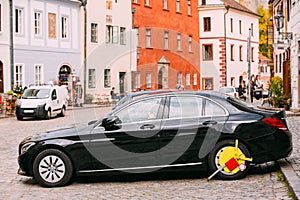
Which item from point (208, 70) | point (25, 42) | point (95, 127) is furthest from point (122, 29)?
point (95, 127)

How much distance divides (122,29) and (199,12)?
18.8 metres

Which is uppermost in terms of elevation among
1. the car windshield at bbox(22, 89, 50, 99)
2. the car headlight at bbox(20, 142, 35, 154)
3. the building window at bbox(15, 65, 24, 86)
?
the building window at bbox(15, 65, 24, 86)

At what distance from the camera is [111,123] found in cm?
1066

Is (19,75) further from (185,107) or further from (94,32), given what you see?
(185,107)

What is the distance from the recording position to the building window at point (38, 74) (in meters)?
41.0

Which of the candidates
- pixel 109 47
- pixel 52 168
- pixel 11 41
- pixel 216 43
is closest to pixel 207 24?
pixel 216 43

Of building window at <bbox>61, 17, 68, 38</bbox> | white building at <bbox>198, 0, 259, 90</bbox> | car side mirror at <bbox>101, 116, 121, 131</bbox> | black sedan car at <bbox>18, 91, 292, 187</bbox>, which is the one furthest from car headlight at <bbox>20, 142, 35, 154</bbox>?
white building at <bbox>198, 0, 259, 90</bbox>

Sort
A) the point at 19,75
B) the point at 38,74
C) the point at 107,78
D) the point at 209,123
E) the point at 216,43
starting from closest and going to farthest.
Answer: the point at 209,123 → the point at 19,75 → the point at 38,74 → the point at 107,78 → the point at 216,43

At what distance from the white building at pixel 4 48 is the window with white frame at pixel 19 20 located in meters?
1.24

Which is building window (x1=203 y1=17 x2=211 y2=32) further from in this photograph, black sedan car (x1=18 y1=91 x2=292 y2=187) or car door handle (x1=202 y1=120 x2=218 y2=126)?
car door handle (x1=202 y1=120 x2=218 y2=126)

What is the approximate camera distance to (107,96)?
4944 centimetres

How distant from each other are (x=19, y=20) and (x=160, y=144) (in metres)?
30.4

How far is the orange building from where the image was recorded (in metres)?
55.5

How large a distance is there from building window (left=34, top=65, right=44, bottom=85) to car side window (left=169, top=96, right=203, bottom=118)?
31.0m
